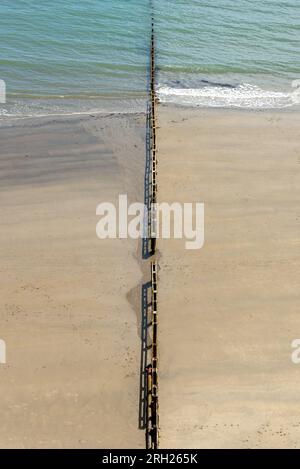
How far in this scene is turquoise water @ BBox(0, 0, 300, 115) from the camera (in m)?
32.4

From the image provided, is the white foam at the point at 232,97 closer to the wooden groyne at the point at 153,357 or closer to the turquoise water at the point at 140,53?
the turquoise water at the point at 140,53

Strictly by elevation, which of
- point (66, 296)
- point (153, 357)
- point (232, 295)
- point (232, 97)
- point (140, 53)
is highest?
point (140, 53)

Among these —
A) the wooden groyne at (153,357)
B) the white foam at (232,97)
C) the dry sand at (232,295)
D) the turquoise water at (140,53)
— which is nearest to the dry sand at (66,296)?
the wooden groyne at (153,357)

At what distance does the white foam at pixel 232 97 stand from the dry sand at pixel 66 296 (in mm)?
7631

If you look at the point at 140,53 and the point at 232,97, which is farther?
the point at 140,53

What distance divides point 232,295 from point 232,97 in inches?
748

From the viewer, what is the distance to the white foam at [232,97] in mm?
32000

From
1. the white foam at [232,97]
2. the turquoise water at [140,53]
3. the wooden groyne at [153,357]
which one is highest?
the turquoise water at [140,53]

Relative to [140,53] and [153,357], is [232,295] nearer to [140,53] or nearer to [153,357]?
[153,357]

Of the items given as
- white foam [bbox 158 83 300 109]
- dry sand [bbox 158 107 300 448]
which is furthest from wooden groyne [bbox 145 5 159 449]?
white foam [bbox 158 83 300 109]

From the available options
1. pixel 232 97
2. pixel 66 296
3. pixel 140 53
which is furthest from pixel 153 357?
pixel 140 53

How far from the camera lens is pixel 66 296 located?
1812 centimetres
